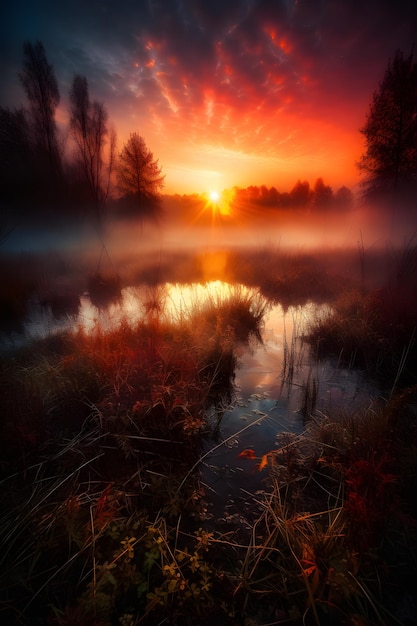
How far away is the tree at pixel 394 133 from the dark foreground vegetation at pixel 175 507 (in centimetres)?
1766

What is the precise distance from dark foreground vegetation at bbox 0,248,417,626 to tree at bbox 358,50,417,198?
17.7m

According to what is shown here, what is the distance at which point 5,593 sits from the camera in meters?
1.56

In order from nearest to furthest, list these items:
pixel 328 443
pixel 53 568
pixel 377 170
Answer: pixel 53 568, pixel 328 443, pixel 377 170

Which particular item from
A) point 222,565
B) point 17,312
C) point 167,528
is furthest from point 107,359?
point 17,312

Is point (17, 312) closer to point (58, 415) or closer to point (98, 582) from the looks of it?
point (58, 415)

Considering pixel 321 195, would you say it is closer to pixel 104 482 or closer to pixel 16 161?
pixel 16 161

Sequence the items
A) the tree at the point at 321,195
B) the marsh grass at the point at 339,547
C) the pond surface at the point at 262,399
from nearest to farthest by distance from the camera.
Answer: the marsh grass at the point at 339,547
the pond surface at the point at 262,399
the tree at the point at 321,195

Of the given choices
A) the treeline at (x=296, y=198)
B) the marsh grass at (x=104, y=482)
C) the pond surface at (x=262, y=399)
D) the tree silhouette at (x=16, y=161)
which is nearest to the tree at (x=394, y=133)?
the pond surface at (x=262, y=399)

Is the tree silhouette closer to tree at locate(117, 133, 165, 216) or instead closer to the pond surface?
tree at locate(117, 133, 165, 216)

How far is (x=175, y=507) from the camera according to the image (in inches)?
87.0

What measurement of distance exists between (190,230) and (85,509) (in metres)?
52.5

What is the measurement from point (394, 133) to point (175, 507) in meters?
21.9

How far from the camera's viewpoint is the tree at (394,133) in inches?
554

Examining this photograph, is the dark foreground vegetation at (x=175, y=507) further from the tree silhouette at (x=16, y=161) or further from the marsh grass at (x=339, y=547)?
the tree silhouette at (x=16, y=161)
